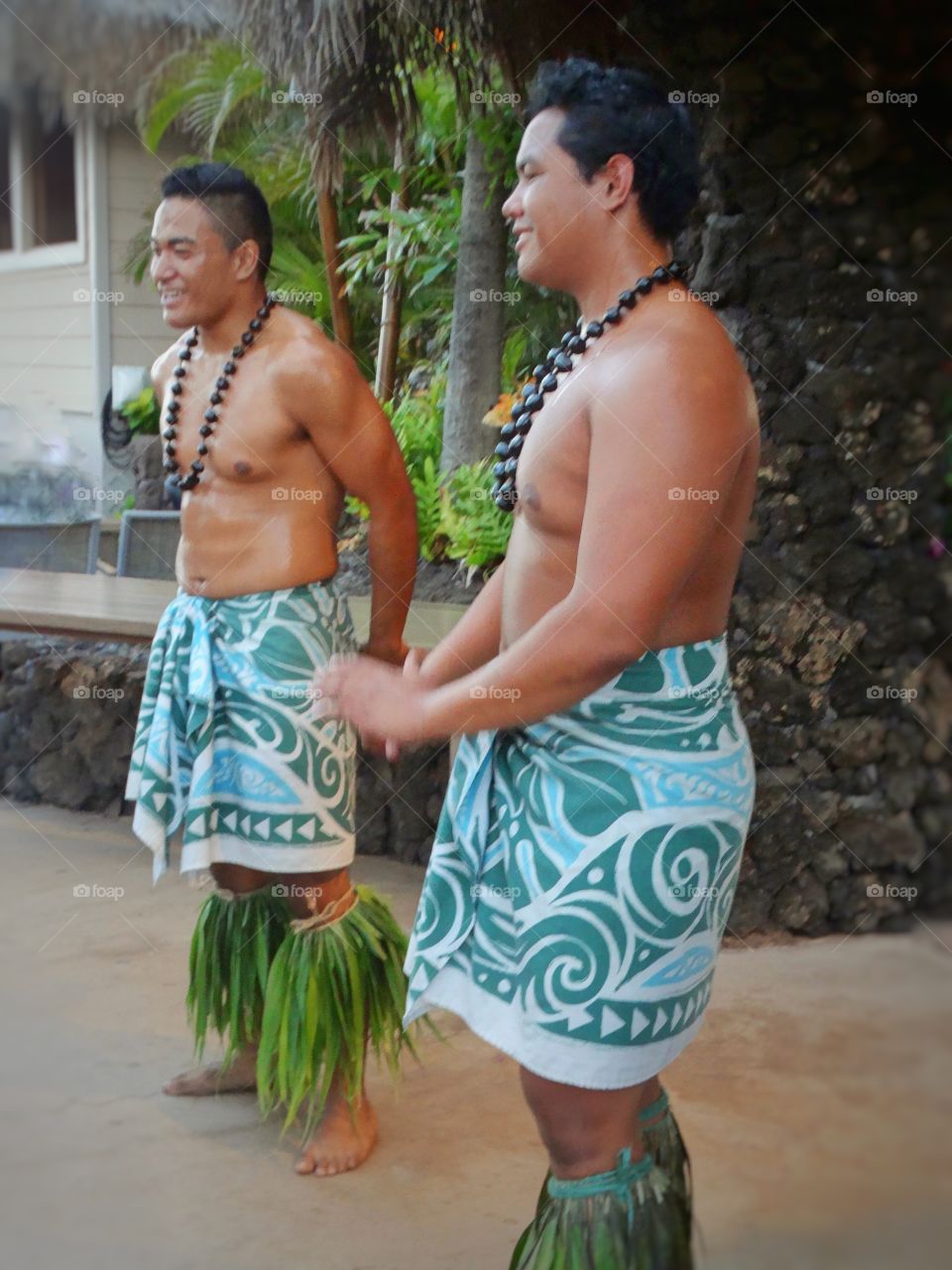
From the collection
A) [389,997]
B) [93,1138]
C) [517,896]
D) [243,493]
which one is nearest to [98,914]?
[93,1138]

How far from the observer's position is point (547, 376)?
52.4 inches

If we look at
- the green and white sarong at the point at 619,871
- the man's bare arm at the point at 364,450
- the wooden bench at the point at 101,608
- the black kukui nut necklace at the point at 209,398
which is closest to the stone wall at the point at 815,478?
the wooden bench at the point at 101,608

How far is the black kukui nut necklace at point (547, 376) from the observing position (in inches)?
48.9

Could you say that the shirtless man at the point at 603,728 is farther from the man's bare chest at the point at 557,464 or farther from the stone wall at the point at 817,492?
the stone wall at the point at 817,492

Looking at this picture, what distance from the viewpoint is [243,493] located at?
6.48 ft

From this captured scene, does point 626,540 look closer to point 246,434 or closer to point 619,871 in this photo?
point 619,871

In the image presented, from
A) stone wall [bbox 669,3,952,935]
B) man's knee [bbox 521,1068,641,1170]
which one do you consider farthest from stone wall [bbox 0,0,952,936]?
man's knee [bbox 521,1068,641,1170]

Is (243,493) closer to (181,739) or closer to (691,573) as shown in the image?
(181,739)

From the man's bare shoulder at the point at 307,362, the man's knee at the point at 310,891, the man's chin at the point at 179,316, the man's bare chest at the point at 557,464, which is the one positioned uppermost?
the man's chin at the point at 179,316

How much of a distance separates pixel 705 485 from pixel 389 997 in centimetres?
117

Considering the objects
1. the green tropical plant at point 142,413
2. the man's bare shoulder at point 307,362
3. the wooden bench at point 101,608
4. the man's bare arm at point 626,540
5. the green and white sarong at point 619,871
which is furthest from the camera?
the wooden bench at point 101,608

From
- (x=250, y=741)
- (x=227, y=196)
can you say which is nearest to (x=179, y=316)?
(x=227, y=196)

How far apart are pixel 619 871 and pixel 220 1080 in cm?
123

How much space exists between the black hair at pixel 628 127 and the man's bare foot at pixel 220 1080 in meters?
1.51
